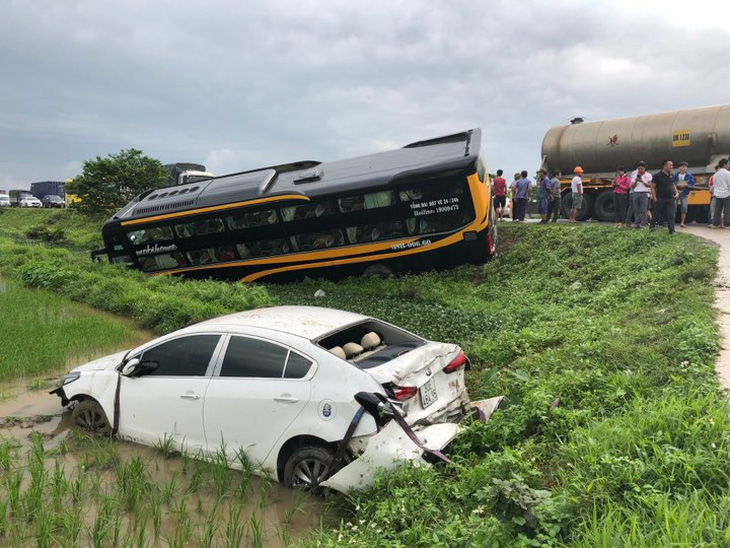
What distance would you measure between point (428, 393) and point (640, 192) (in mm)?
10845

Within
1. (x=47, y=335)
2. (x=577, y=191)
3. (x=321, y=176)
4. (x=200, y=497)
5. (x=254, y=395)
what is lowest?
(x=200, y=497)

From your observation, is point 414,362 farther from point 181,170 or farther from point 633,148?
point 181,170

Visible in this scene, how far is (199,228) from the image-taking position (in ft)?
48.5

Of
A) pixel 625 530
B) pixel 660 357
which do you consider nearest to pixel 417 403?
pixel 625 530

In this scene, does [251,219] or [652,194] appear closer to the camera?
[652,194]

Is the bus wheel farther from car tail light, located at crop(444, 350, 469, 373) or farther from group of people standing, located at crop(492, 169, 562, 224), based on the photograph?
car tail light, located at crop(444, 350, 469, 373)

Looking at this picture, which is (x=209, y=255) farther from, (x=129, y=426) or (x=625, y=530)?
(x=625, y=530)

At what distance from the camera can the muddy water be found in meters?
4.04

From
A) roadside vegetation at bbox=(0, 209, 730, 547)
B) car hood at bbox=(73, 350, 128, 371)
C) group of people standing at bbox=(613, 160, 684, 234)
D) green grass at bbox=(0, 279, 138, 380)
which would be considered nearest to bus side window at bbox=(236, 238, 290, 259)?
roadside vegetation at bbox=(0, 209, 730, 547)

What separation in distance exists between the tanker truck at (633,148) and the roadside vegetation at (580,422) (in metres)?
4.97

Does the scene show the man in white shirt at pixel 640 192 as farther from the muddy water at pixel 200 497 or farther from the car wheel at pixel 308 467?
the muddy water at pixel 200 497

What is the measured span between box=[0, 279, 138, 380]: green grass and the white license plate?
6003 mm

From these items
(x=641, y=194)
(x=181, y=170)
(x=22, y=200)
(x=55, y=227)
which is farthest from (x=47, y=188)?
(x=641, y=194)

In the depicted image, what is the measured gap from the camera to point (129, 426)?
5.30 metres
